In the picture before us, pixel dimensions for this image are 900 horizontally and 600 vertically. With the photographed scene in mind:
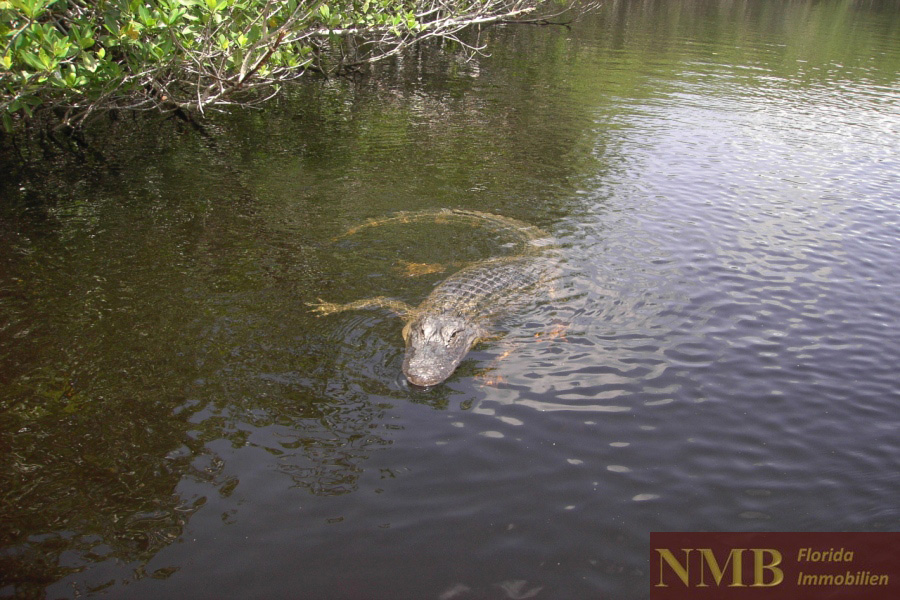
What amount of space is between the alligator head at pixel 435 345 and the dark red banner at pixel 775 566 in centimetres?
286

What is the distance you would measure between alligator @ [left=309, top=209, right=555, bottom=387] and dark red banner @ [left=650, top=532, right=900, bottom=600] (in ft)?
9.97

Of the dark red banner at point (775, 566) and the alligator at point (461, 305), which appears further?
the alligator at point (461, 305)

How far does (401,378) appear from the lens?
7.05m

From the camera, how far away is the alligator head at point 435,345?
698 cm

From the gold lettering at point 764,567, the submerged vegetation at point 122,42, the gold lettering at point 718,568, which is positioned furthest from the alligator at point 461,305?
the submerged vegetation at point 122,42

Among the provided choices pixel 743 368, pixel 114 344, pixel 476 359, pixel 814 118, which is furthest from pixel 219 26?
pixel 814 118

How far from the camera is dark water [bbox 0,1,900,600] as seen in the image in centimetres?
504

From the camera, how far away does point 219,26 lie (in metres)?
12.2

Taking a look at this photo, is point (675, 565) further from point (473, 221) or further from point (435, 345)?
point (473, 221)

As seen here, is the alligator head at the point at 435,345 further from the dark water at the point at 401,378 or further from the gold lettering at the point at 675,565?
the gold lettering at the point at 675,565

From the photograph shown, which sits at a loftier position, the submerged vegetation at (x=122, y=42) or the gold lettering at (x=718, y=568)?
the submerged vegetation at (x=122, y=42)

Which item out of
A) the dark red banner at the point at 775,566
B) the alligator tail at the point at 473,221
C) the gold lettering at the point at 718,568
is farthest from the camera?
the alligator tail at the point at 473,221

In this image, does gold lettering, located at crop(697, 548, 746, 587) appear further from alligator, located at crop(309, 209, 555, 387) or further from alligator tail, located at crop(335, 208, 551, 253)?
alligator tail, located at crop(335, 208, 551, 253)

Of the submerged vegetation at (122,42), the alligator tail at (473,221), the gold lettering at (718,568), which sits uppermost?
the submerged vegetation at (122,42)
